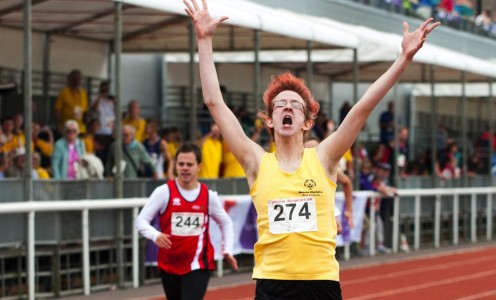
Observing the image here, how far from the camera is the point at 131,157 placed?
57.8 feet

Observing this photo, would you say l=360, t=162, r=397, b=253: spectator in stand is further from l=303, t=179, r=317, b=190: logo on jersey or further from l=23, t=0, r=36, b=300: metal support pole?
l=303, t=179, r=317, b=190: logo on jersey

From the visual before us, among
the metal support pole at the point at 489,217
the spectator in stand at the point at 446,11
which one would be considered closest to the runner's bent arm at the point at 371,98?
the metal support pole at the point at 489,217

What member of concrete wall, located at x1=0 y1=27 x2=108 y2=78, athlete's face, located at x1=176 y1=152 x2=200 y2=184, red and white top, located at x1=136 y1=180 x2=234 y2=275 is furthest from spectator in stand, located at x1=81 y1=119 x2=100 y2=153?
athlete's face, located at x1=176 y1=152 x2=200 y2=184

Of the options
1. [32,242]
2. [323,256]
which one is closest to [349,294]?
[32,242]

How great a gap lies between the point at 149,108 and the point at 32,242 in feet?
28.1

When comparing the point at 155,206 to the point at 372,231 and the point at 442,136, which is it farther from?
the point at 442,136

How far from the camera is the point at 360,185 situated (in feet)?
79.4

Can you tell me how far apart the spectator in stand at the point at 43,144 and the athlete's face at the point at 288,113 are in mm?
10508

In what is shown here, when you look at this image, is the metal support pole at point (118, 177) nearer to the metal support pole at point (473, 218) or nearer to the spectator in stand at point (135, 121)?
the spectator in stand at point (135, 121)

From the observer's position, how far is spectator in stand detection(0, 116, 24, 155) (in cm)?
1580

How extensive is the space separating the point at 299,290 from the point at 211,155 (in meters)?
12.8

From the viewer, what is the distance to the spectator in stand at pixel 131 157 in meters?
17.5

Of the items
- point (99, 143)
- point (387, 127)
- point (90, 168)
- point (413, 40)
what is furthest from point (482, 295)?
point (413, 40)

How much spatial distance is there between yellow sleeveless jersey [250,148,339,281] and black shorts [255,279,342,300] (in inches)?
1.0
